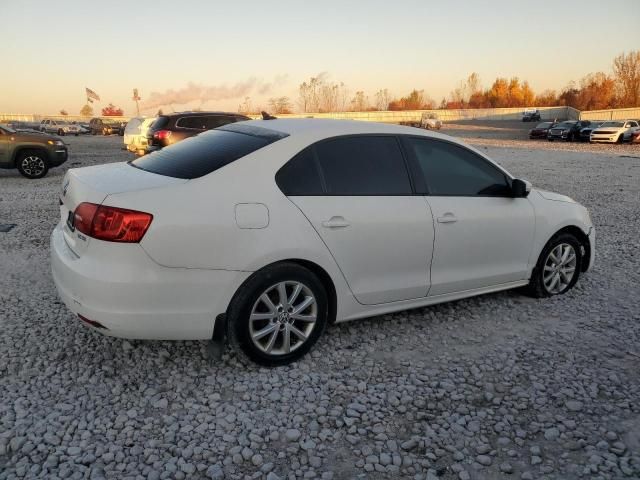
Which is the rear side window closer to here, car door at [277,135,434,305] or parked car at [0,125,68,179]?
parked car at [0,125,68,179]

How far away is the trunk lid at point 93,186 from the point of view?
10.3ft

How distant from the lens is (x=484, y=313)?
15.1 feet

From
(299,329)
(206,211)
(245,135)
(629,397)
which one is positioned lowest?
(629,397)

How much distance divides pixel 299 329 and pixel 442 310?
5.35 ft

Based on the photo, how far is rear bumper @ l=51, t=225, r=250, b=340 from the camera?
2971 mm

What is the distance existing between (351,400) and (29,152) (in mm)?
13051

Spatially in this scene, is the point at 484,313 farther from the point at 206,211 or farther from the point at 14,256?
the point at 14,256

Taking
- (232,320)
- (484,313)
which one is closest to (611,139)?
(484,313)

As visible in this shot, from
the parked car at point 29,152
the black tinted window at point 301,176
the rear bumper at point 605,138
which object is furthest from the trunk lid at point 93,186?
the rear bumper at point 605,138

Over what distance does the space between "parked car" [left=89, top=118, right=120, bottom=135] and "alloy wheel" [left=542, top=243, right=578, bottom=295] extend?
4860cm

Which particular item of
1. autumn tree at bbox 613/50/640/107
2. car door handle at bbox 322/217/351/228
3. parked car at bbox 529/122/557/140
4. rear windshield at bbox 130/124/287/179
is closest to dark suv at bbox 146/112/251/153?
rear windshield at bbox 130/124/287/179

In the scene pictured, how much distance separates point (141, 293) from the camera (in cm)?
299

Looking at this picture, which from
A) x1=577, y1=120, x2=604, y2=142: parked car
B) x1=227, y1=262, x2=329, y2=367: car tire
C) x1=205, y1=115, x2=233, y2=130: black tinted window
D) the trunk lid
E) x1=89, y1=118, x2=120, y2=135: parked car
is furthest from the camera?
x1=89, y1=118, x2=120, y2=135: parked car

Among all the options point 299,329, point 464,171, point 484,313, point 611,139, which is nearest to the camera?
point 299,329
